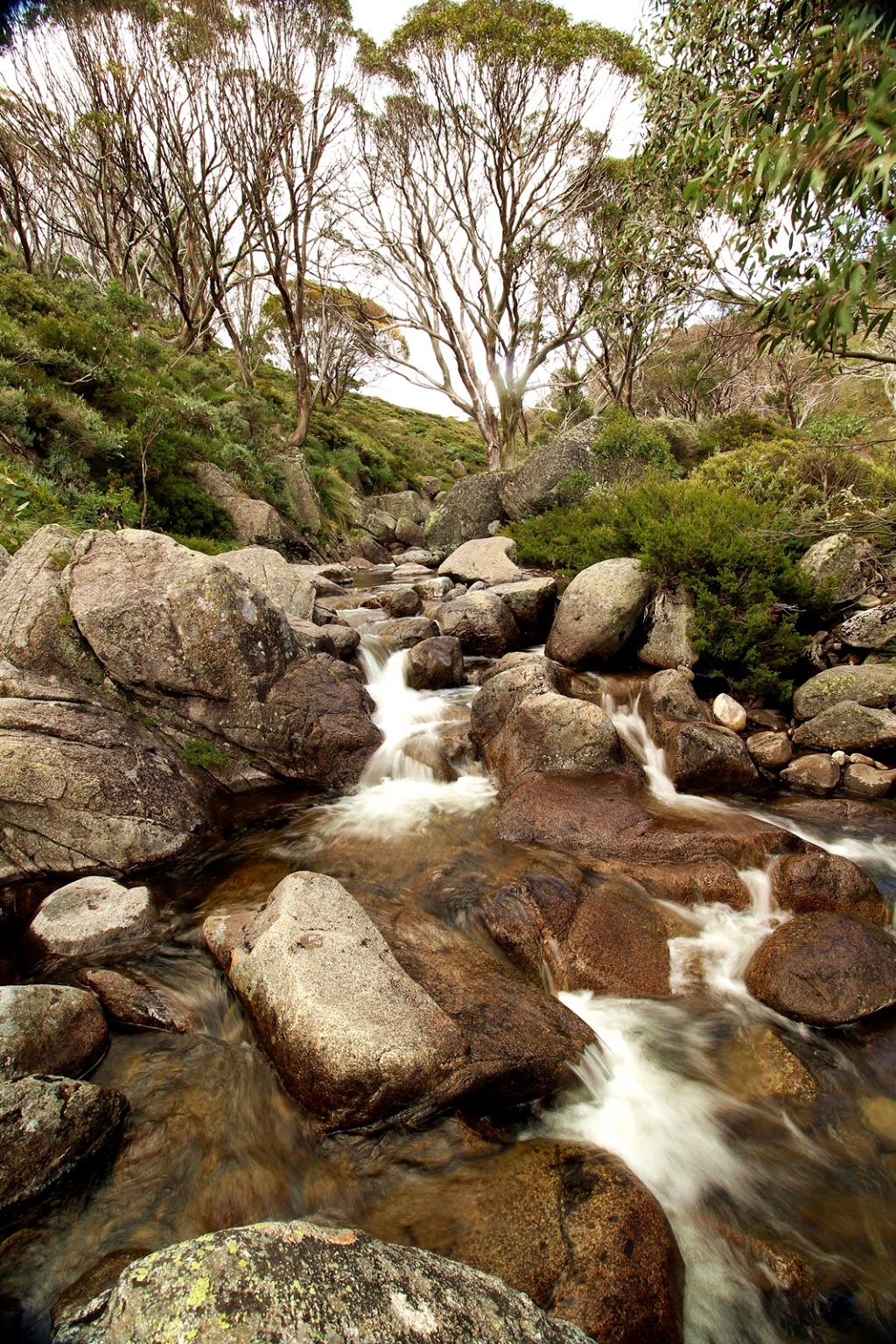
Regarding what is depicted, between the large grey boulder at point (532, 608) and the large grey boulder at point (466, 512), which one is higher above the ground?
the large grey boulder at point (466, 512)

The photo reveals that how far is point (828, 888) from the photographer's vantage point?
4.62 metres

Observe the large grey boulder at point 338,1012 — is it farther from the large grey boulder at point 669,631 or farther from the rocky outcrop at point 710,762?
the large grey boulder at point 669,631

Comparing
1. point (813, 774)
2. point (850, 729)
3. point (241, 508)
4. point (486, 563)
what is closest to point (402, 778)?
point (813, 774)

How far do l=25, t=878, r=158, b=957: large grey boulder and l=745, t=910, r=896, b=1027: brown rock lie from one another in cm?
440

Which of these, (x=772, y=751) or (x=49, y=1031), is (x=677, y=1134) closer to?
(x=49, y=1031)

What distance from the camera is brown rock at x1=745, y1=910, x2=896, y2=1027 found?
12.4 ft

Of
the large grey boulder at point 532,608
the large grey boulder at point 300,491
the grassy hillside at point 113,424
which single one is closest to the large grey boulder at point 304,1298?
the grassy hillside at point 113,424

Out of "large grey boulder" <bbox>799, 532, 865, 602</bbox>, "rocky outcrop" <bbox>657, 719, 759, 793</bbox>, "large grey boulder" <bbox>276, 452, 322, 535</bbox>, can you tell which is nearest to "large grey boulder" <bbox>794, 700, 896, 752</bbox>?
"rocky outcrop" <bbox>657, 719, 759, 793</bbox>

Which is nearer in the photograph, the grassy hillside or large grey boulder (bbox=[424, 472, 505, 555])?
the grassy hillside

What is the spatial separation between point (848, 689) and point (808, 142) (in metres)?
5.65

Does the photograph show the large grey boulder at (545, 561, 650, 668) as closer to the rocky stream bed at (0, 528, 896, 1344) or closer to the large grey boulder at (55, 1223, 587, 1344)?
the rocky stream bed at (0, 528, 896, 1344)

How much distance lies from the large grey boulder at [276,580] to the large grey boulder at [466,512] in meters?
8.94

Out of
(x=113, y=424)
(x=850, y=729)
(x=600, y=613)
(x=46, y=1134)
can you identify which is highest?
(x=113, y=424)

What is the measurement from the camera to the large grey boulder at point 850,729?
6.46 meters
